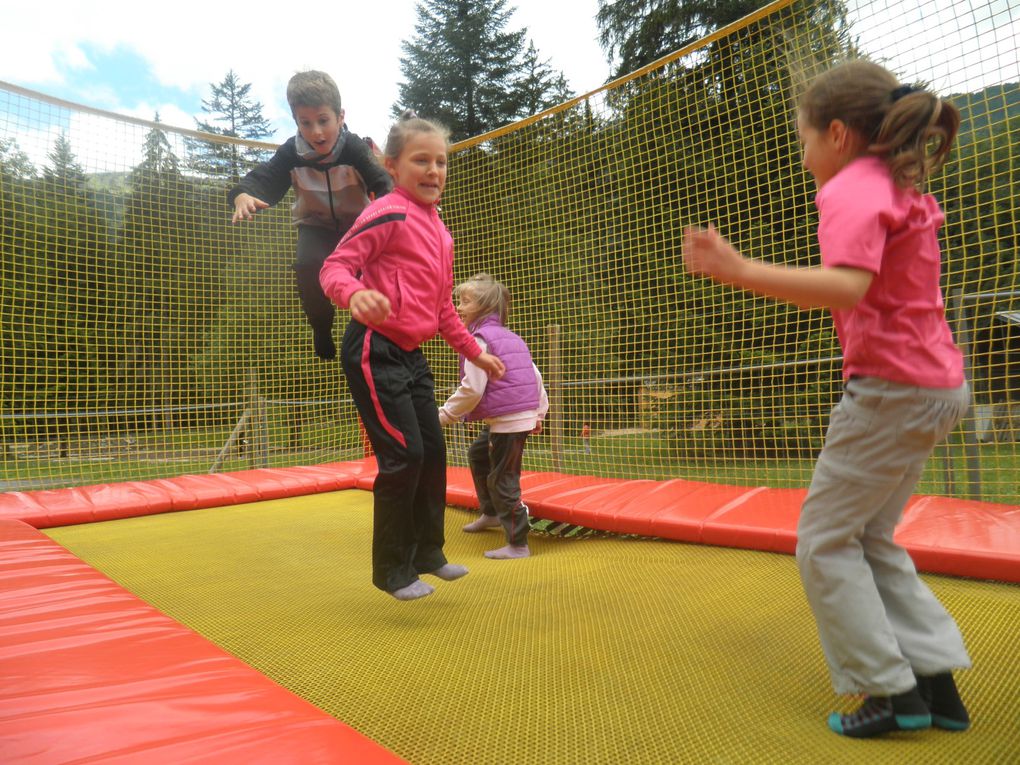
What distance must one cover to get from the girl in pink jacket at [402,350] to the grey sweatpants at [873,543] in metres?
0.89

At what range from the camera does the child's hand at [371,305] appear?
139 cm

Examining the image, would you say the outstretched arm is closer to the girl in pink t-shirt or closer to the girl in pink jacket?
the girl in pink t-shirt

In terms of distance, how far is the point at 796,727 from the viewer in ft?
3.51

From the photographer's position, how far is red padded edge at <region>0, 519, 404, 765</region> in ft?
2.83

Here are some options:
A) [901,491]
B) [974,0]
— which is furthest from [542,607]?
[974,0]

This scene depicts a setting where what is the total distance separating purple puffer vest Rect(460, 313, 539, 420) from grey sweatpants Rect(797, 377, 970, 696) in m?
1.52

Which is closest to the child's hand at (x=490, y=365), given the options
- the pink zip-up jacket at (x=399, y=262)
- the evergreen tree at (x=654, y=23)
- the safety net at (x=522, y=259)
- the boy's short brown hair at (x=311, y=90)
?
the pink zip-up jacket at (x=399, y=262)

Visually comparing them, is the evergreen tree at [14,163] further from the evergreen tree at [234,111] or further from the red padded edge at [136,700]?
the evergreen tree at [234,111]

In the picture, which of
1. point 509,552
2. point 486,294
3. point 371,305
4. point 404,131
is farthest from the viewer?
point 486,294

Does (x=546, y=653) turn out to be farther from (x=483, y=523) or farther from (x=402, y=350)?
(x=483, y=523)

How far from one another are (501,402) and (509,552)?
0.53 metres

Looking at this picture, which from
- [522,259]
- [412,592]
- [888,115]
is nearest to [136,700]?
[412,592]

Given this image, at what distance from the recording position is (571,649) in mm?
1414

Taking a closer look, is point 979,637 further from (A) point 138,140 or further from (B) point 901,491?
(A) point 138,140
